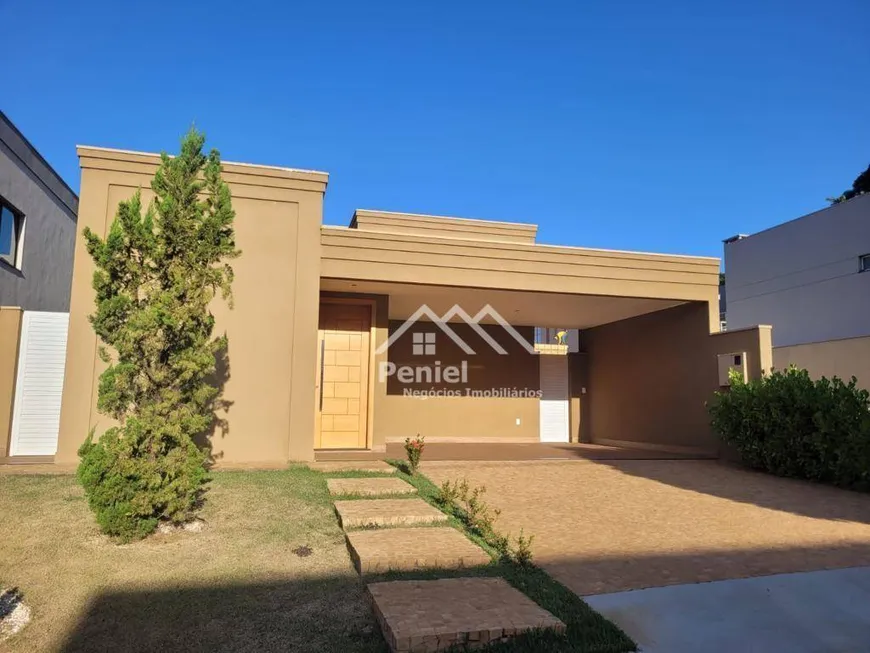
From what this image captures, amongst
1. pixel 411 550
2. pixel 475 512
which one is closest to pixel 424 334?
pixel 475 512

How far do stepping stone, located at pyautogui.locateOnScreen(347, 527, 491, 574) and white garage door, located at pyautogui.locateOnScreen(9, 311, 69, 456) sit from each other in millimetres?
6840

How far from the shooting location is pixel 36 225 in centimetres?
1277

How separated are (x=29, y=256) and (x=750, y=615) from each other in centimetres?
1453

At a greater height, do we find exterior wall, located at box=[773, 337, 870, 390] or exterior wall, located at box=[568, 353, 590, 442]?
exterior wall, located at box=[773, 337, 870, 390]

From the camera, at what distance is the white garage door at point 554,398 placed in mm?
15797

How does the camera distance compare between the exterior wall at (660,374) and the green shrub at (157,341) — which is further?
the exterior wall at (660,374)

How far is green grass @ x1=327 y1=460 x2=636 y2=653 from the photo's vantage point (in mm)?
3023

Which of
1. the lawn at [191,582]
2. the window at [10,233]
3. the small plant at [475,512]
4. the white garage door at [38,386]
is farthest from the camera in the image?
the window at [10,233]

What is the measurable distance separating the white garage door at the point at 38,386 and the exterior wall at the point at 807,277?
19.7 meters

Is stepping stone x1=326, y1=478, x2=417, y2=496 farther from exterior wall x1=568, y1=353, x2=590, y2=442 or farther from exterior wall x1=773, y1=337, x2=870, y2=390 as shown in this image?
exterior wall x1=773, y1=337, x2=870, y2=390

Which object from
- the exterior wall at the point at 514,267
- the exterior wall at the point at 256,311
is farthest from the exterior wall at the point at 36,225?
the exterior wall at the point at 514,267

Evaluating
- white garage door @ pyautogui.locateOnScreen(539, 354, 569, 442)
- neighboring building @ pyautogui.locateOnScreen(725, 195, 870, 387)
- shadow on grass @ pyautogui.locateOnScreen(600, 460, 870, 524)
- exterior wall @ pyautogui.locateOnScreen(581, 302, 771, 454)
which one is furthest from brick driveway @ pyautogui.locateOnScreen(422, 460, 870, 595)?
neighboring building @ pyautogui.locateOnScreen(725, 195, 870, 387)

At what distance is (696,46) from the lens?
35.5 feet

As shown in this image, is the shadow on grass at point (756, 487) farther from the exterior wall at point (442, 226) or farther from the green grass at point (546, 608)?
the exterior wall at point (442, 226)
